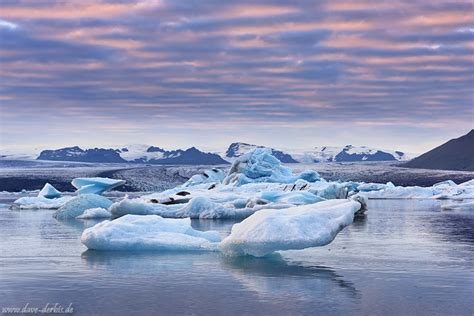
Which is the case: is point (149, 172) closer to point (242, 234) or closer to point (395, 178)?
point (395, 178)

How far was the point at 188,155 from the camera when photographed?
185500 millimetres

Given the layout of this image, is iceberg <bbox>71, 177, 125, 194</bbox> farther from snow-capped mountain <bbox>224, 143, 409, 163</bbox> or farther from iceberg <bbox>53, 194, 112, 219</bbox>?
snow-capped mountain <bbox>224, 143, 409, 163</bbox>

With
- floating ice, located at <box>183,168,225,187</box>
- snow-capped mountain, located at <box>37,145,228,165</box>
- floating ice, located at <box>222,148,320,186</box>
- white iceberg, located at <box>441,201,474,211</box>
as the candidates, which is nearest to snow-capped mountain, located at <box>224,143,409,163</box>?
snow-capped mountain, located at <box>37,145,228,165</box>

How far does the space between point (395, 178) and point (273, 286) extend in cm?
6148

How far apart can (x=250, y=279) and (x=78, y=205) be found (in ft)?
49.5

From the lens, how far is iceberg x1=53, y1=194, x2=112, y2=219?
22.9m

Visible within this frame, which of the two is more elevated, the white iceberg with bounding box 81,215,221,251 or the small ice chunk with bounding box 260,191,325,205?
the small ice chunk with bounding box 260,191,325,205

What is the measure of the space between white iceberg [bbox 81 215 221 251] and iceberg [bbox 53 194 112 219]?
34.9 ft

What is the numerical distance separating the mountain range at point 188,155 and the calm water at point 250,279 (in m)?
139

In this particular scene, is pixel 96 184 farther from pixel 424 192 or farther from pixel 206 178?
pixel 424 192

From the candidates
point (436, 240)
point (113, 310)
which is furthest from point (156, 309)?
point (436, 240)

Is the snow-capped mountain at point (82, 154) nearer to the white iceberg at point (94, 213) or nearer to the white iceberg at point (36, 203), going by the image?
the white iceberg at point (36, 203)

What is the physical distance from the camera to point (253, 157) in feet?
135

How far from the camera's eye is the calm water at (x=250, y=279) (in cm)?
759
